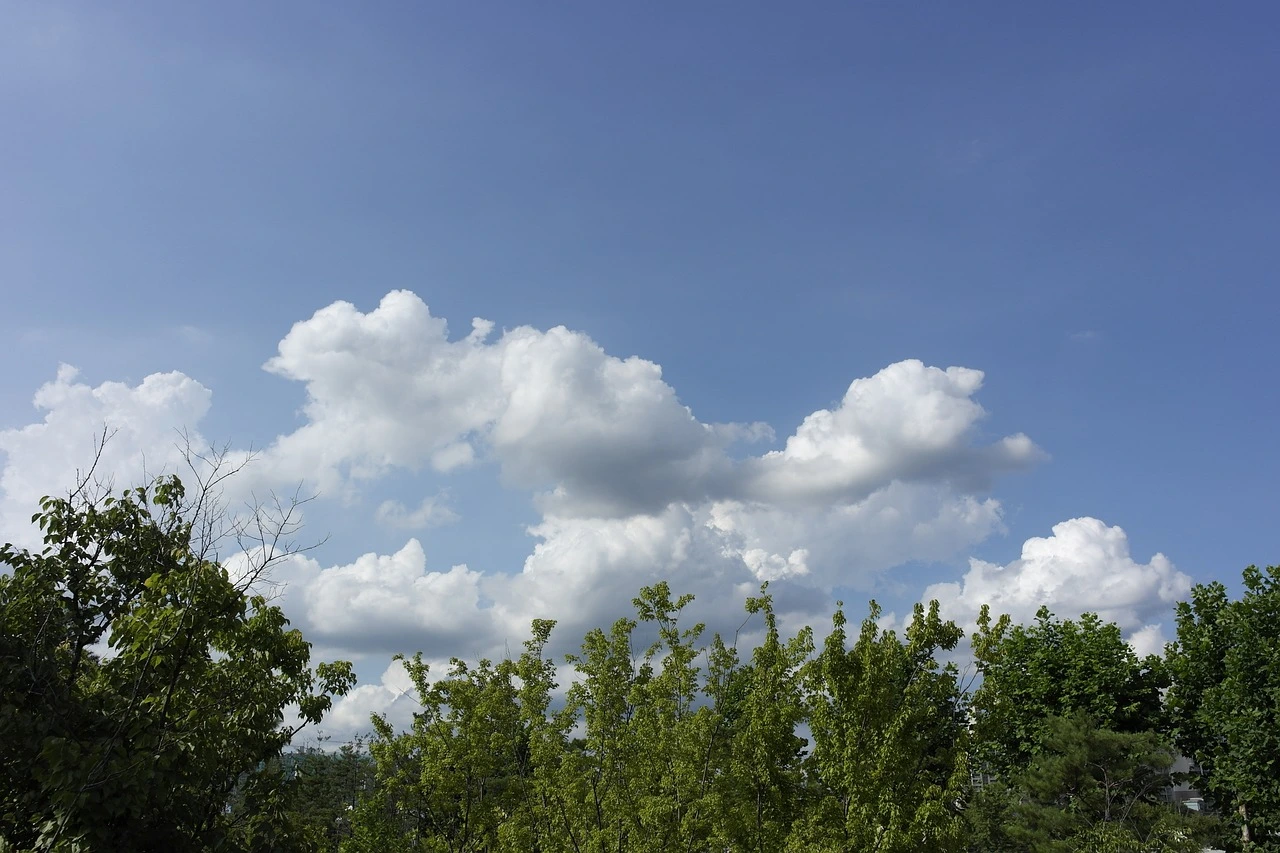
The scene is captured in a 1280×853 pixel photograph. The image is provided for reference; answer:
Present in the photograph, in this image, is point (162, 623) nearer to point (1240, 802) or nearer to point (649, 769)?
point (649, 769)

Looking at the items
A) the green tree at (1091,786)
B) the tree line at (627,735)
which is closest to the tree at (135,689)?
the tree line at (627,735)

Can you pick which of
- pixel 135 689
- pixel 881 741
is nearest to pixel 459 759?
pixel 881 741

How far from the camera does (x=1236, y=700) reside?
86.9ft

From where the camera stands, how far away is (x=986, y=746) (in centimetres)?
3356

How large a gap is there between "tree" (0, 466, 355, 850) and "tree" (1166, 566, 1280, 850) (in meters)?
27.1

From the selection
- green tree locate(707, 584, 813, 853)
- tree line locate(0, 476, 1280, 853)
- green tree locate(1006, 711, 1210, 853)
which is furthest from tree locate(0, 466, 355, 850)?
green tree locate(1006, 711, 1210, 853)

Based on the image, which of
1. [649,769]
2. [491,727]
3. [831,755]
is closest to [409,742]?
[491,727]

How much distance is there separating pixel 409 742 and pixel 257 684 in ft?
34.5

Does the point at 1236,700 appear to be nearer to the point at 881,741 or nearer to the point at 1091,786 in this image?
the point at 1091,786

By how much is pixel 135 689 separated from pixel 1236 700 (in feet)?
97.8

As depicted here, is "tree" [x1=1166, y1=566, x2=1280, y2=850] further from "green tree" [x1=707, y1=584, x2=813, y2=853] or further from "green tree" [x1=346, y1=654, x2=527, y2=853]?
"green tree" [x1=346, y1=654, x2=527, y2=853]

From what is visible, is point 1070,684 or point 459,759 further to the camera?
point 1070,684

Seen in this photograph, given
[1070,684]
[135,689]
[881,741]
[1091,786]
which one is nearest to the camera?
[135,689]

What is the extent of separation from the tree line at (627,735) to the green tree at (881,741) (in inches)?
1.9
